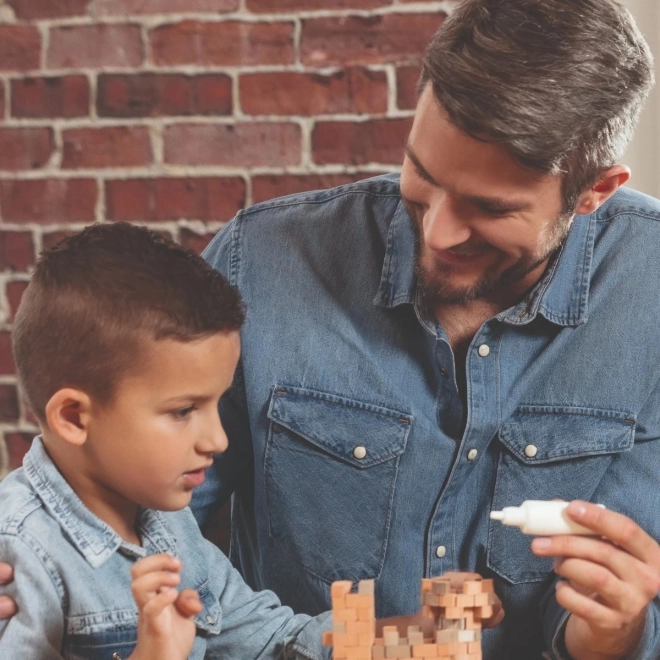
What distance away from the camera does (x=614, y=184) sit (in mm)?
1269

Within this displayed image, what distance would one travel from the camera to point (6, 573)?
3.17 ft

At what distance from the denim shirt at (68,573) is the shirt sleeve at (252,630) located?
→ 25mm

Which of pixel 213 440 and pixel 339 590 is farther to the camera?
pixel 213 440

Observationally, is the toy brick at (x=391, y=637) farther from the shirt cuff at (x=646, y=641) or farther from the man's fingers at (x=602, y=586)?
the shirt cuff at (x=646, y=641)

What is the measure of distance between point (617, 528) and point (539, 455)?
36cm

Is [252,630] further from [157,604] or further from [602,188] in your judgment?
[602,188]

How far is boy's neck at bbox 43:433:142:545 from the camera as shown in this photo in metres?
1.04

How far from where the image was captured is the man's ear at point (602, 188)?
48.8 inches

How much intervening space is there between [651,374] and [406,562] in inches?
16.4

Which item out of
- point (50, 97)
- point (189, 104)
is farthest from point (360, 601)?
point (50, 97)

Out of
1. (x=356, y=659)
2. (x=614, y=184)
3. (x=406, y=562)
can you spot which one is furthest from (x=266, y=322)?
(x=356, y=659)

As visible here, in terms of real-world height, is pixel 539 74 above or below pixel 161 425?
above

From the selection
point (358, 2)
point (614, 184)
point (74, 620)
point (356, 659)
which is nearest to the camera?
point (356, 659)

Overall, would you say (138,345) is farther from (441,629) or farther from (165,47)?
(165,47)
